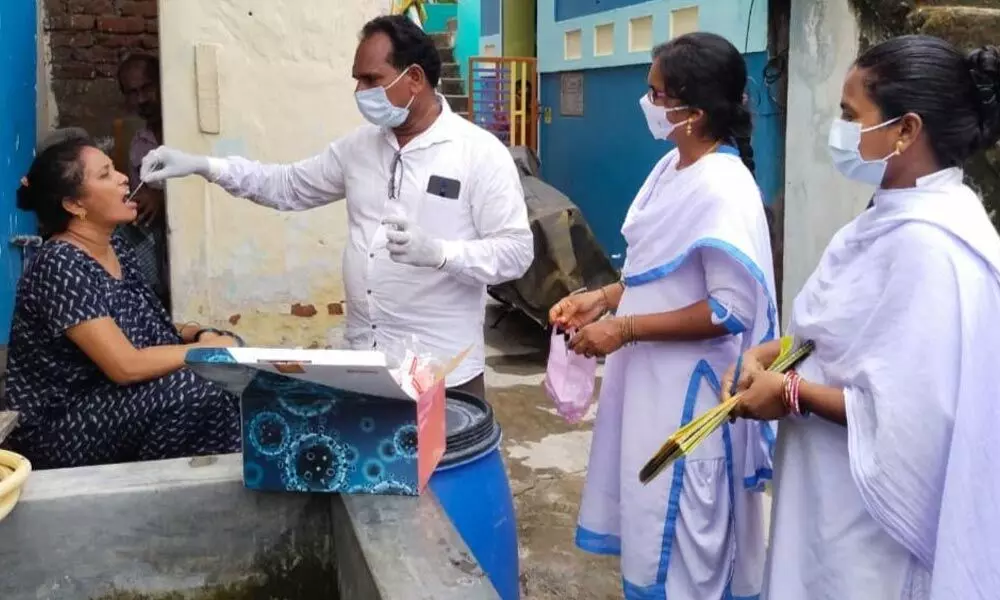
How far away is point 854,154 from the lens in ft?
5.82

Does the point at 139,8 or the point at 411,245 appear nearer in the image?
the point at 411,245

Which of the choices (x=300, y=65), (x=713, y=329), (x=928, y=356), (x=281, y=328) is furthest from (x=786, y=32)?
(x=928, y=356)

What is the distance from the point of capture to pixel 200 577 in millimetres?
1914

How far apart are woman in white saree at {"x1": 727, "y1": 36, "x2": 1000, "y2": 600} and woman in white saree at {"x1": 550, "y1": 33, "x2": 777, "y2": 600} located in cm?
36

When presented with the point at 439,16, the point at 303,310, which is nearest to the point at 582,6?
the point at 303,310

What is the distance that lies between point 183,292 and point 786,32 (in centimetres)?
329

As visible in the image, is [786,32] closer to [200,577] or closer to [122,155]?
[122,155]

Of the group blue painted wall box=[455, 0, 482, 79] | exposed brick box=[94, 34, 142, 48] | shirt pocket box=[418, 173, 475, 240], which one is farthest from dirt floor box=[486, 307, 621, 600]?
blue painted wall box=[455, 0, 482, 79]

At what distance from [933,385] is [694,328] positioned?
0.68m

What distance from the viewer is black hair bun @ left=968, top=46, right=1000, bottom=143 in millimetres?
1646

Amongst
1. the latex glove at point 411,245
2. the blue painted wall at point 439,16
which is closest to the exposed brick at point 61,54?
the latex glove at point 411,245

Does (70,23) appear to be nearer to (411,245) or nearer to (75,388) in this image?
(75,388)

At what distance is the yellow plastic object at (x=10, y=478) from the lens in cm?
168

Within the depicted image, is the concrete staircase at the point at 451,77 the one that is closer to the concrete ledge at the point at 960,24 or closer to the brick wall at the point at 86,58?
the brick wall at the point at 86,58
